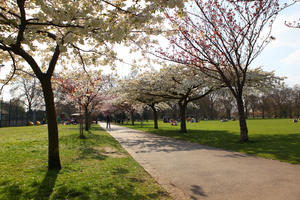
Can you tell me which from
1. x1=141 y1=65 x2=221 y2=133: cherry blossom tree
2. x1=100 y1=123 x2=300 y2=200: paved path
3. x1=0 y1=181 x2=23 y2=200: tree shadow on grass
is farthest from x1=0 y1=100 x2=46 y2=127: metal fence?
x1=100 y1=123 x2=300 y2=200: paved path

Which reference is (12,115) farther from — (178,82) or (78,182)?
(78,182)

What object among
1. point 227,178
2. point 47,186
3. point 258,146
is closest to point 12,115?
point 47,186

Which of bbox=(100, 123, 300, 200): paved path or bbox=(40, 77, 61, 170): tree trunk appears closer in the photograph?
bbox=(100, 123, 300, 200): paved path

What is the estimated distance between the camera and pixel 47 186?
4.60 m

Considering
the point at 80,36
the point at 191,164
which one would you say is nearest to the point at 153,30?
the point at 80,36

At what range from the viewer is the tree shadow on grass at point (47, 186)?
4051 millimetres

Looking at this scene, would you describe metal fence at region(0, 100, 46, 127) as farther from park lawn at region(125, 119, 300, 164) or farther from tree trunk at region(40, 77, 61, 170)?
tree trunk at region(40, 77, 61, 170)

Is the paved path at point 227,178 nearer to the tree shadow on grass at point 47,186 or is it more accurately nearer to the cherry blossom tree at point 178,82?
the tree shadow on grass at point 47,186

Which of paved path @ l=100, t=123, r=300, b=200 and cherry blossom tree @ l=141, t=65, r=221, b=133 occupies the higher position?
cherry blossom tree @ l=141, t=65, r=221, b=133

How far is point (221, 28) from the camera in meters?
11.9

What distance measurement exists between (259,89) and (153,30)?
1368 centimetres

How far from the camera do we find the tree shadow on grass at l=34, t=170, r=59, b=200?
405 centimetres

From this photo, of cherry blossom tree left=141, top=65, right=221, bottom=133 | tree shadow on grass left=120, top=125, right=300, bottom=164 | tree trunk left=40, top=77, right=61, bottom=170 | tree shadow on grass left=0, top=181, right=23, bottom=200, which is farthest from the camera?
cherry blossom tree left=141, top=65, right=221, bottom=133

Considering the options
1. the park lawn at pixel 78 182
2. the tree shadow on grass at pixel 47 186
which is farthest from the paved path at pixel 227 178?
the tree shadow on grass at pixel 47 186
